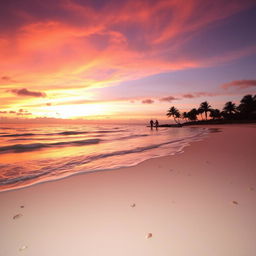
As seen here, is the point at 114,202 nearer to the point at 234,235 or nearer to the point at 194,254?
the point at 194,254

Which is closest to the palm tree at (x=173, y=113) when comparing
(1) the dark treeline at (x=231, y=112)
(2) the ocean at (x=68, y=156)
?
(1) the dark treeline at (x=231, y=112)

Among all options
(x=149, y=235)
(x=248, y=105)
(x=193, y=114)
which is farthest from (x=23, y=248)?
(x=193, y=114)

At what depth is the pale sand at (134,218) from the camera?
79.0 inches

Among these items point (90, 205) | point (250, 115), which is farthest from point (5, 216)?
point (250, 115)

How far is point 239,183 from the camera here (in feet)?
11.9

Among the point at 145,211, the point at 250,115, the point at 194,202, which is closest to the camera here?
the point at 145,211

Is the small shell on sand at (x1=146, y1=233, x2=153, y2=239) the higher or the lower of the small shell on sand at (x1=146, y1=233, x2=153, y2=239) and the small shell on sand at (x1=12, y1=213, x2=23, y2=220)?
the lower

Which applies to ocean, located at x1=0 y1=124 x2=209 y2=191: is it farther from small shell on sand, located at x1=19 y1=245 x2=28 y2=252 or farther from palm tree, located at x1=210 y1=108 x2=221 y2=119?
palm tree, located at x1=210 y1=108 x2=221 y2=119

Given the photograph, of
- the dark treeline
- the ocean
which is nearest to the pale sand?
the ocean

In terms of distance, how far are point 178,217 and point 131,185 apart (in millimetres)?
1486

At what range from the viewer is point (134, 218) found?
8.20ft

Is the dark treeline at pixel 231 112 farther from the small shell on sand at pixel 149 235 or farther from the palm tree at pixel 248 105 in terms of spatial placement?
the small shell on sand at pixel 149 235

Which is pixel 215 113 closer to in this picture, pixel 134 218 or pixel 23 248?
pixel 134 218

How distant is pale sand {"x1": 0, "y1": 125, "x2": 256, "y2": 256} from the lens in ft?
6.58
